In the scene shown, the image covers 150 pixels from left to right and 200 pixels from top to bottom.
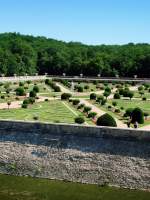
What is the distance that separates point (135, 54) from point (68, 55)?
1381 cm

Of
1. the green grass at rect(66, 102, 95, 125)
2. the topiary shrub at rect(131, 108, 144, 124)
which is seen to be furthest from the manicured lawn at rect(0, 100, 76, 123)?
the topiary shrub at rect(131, 108, 144, 124)

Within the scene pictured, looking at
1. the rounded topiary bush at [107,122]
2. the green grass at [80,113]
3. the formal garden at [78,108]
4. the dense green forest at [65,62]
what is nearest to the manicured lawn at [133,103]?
the formal garden at [78,108]

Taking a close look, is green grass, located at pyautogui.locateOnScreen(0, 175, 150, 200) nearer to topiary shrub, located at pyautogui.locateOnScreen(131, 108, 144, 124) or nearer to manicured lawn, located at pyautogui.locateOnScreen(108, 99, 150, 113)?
topiary shrub, located at pyautogui.locateOnScreen(131, 108, 144, 124)

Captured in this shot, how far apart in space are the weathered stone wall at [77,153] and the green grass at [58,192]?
0.43m

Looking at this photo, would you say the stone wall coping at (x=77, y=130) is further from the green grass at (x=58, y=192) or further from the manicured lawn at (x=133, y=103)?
the manicured lawn at (x=133, y=103)

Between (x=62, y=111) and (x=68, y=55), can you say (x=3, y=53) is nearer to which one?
(x=68, y=55)

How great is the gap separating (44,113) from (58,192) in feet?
57.6

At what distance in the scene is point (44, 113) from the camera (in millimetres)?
38344

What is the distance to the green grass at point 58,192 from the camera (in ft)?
67.2

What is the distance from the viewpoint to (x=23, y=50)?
94.6 m

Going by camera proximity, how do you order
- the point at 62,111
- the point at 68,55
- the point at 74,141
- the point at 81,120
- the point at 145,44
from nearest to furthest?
the point at 74,141, the point at 81,120, the point at 62,111, the point at 68,55, the point at 145,44

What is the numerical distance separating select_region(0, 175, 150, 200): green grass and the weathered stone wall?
0.43 meters

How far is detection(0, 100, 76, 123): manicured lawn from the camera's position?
34875 mm

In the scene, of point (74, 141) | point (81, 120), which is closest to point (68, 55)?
point (81, 120)
